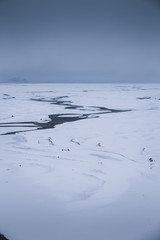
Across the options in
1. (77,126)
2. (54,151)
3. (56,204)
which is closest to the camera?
(56,204)

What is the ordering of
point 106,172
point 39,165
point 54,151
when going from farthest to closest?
Answer: point 54,151 → point 39,165 → point 106,172

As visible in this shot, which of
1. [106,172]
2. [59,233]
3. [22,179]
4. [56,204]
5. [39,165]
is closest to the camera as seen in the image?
[59,233]

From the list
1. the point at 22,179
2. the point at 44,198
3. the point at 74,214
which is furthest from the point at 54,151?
the point at 74,214

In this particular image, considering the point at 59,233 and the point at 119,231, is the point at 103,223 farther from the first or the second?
the point at 59,233

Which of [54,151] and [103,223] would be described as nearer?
[103,223]

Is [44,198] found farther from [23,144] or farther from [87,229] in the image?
[23,144]

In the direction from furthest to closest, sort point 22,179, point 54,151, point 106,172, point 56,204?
point 54,151 < point 106,172 < point 22,179 < point 56,204

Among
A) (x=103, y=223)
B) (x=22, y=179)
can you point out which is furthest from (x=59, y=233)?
(x=22, y=179)

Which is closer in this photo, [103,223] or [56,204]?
[103,223]
